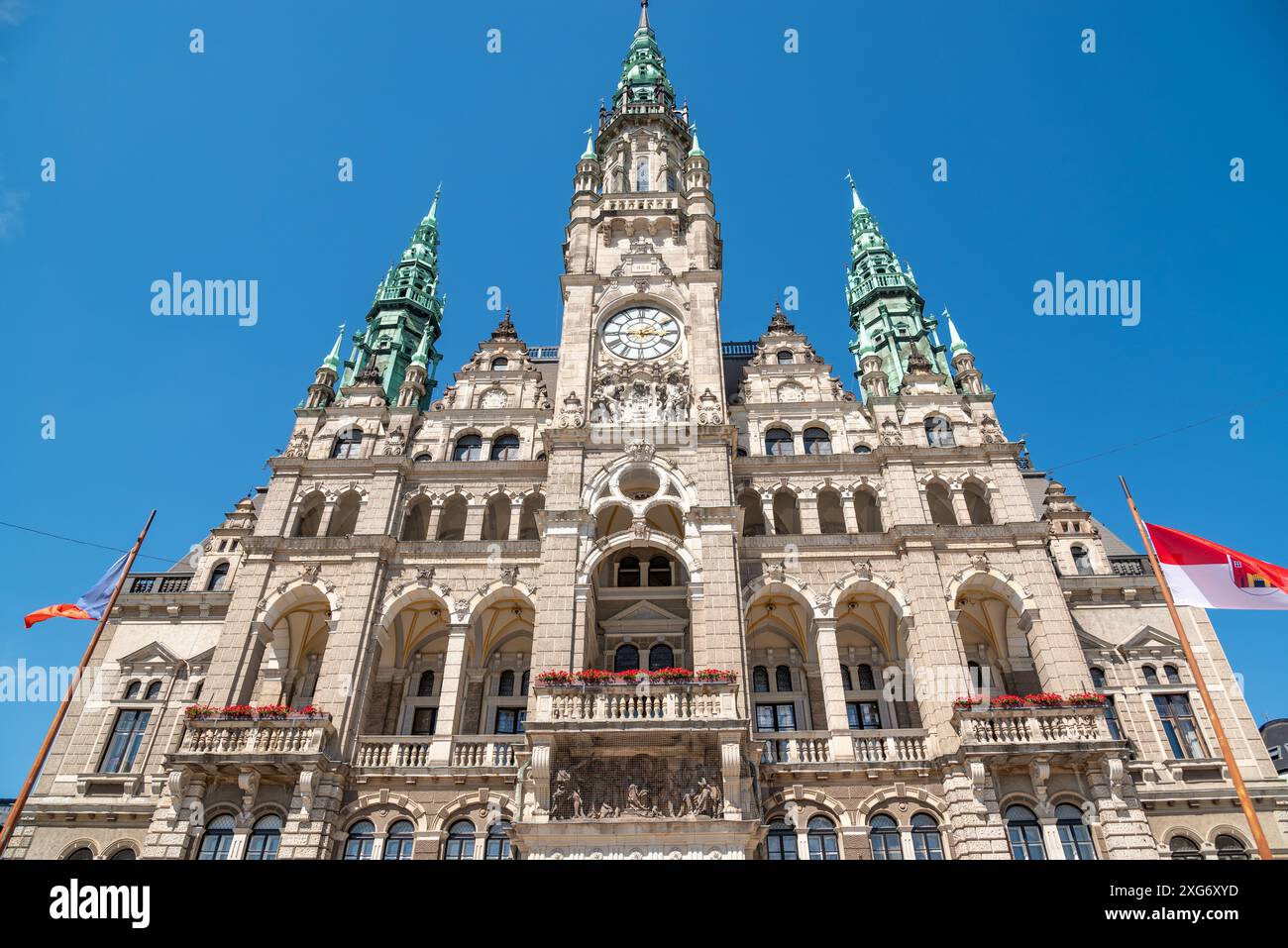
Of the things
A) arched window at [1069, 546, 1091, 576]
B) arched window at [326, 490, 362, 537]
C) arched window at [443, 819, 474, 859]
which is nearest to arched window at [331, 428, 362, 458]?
arched window at [326, 490, 362, 537]

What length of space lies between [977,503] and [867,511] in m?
4.75

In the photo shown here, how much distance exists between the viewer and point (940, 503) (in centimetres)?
3547

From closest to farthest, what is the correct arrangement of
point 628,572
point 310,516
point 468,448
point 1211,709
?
point 1211,709 → point 628,572 → point 310,516 → point 468,448

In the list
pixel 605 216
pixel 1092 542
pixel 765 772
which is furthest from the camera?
pixel 605 216

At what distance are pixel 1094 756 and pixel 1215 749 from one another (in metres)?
7.94

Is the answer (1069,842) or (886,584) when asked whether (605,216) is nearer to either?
(886,584)

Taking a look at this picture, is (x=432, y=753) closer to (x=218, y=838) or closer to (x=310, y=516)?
(x=218, y=838)

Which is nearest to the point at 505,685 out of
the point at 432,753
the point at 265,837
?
the point at 432,753

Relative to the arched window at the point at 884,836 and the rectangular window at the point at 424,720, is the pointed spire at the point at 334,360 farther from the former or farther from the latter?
the arched window at the point at 884,836

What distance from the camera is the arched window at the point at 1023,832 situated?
24.8 metres

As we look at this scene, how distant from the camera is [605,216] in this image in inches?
1673

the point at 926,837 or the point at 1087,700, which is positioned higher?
the point at 1087,700

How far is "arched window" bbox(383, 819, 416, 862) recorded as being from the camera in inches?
1020
